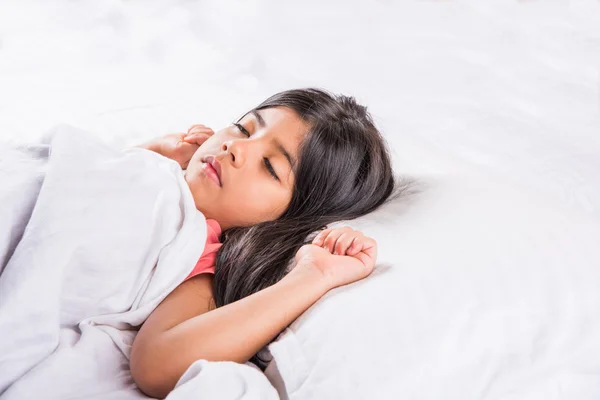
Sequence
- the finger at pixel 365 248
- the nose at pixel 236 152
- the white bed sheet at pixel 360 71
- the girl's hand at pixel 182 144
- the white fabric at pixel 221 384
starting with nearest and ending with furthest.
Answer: the white fabric at pixel 221 384 → the finger at pixel 365 248 → the nose at pixel 236 152 → the girl's hand at pixel 182 144 → the white bed sheet at pixel 360 71

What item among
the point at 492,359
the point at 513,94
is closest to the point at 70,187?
the point at 492,359

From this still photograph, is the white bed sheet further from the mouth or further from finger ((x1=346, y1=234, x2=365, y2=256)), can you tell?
the mouth

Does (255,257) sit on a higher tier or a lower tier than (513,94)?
lower

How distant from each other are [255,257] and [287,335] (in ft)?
0.70

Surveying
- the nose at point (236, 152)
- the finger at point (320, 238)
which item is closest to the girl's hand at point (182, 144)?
the nose at point (236, 152)

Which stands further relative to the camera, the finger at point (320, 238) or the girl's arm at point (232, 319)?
the finger at point (320, 238)

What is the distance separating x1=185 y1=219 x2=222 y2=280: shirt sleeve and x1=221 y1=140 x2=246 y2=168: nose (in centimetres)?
11

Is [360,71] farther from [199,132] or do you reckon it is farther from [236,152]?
[236,152]

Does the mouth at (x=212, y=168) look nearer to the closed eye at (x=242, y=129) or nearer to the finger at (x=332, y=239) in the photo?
the closed eye at (x=242, y=129)

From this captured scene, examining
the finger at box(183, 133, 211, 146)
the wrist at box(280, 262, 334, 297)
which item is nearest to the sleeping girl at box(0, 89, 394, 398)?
the wrist at box(280, 262, 334, 297)

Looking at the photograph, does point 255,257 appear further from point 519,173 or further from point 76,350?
point 519,173

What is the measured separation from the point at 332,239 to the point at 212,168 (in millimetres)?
261

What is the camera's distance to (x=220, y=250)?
44.7 inches

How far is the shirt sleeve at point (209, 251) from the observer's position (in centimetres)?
110
